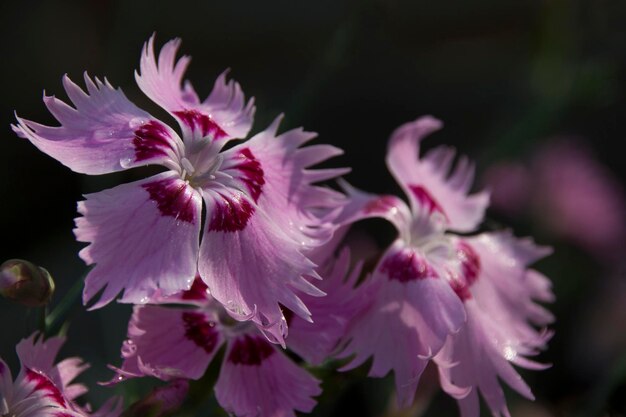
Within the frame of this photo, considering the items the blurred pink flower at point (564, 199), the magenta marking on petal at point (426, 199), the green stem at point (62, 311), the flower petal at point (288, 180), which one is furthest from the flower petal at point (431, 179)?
the blurred pink flower at point (564, 199)

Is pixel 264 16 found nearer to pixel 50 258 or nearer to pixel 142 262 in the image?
pixel 50 258

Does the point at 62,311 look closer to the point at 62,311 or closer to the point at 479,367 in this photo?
the point at 62,311

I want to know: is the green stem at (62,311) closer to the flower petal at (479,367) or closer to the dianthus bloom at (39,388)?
the dianthus bloom at (39,388)

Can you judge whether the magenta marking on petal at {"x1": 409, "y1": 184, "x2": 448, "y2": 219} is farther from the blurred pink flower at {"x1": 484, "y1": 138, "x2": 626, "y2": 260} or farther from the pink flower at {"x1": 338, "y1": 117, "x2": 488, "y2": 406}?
the blurred pink flower at {"x1": 484, "y1": 138, "x2": 626, "y2": 260}

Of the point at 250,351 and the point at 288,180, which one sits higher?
the point at 288,180

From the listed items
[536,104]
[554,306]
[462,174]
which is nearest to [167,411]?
[462,174]

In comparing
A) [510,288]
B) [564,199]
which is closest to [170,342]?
[510,288]
